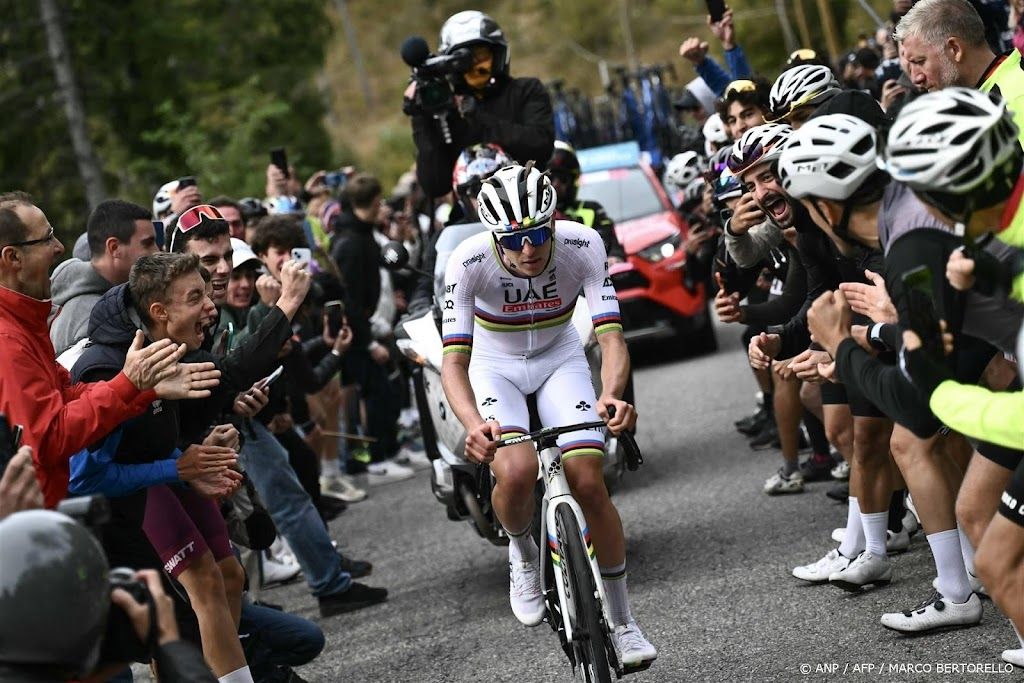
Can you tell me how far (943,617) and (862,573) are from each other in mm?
806

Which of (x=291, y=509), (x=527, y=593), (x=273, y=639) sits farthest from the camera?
(x=291, y=509)

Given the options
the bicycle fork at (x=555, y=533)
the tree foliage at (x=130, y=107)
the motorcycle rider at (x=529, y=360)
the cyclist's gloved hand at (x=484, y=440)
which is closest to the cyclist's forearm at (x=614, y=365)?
the motorcycle rider at (x=529, y=360)

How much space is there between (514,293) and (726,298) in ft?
3.32

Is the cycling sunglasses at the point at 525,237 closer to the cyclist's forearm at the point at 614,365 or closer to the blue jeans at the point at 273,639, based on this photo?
the cyclist's forearm at the point at 614,365

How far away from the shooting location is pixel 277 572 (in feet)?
30.0

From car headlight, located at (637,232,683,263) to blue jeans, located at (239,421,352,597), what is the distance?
302 inches

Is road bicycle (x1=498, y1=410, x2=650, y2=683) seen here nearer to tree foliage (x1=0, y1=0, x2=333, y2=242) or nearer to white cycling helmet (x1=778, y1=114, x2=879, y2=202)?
white cycling helmet (x1=778, y1=114, x2=879, y2=202)

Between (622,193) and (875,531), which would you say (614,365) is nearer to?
(875,531)

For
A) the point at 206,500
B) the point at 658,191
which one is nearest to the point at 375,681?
the point at 206,500

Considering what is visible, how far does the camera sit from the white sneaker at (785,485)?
879 centimetres

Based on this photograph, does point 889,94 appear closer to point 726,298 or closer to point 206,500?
point 726,298

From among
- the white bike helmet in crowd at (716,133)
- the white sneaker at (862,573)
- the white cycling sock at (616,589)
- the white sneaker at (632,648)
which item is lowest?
the white sneaker at (862,573)

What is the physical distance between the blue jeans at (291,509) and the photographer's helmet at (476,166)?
1.89m

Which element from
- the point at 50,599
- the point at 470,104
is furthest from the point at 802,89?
the point at 50,599
